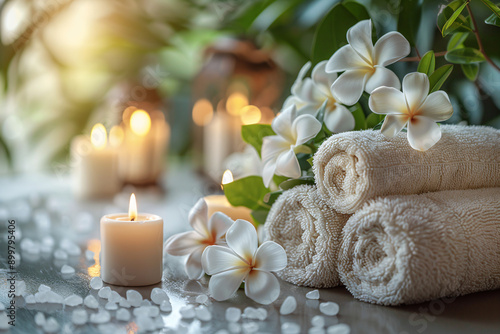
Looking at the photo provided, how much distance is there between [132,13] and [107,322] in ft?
4.32

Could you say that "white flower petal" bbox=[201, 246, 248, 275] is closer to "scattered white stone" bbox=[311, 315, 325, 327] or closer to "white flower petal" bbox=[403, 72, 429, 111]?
"scattered white stone" bbox=[311, 315, 325, 327]

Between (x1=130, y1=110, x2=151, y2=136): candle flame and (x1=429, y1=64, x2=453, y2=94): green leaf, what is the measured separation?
2.94 feet

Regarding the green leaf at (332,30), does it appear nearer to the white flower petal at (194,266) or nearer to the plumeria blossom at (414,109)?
the plumeria blossom at (414,109)

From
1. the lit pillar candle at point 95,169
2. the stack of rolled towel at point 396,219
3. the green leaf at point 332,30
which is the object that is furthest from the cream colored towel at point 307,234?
the lit pillar candle at point 95,169

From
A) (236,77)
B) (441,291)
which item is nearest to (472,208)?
(441,291)

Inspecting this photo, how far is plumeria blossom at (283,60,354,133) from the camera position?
60cm

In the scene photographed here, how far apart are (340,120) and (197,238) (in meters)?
0.22

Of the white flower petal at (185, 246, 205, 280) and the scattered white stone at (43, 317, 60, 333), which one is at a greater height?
the white flower petal at (185, 246, 205, 280)

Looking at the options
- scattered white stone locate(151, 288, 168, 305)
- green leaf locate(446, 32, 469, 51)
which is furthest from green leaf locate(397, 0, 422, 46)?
scattered white stone locate(151, 288, 168, 305)

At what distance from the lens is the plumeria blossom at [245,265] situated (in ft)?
1.64

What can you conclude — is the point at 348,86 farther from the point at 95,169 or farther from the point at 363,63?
the point at 95,169

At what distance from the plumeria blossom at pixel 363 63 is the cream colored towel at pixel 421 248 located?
13 cm

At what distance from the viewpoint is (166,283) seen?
1.90 ft

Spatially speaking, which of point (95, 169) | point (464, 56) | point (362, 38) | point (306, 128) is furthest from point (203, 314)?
point (95, 169)
